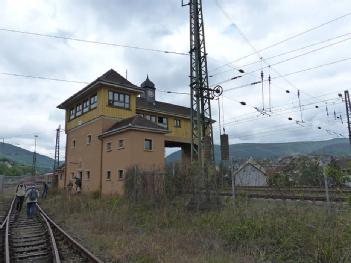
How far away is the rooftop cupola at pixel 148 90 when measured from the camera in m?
43.8

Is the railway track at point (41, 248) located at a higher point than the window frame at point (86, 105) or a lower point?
lower

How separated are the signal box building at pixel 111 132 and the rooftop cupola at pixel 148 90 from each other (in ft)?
8.60

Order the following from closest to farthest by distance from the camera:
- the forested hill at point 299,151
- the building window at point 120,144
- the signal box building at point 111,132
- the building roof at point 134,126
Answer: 1. the forested hill at point 299,151
2. the building roof at point 134,126
3. the signal box building at point 111,132
4. the building window at point 120,144

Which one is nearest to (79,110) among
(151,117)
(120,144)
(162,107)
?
(151,117)

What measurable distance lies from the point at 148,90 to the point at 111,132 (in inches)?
613

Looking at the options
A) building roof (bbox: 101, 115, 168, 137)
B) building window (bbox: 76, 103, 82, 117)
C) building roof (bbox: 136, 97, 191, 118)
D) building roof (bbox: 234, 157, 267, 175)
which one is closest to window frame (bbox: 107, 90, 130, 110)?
building roof (bbox: 101, 115, 168, 137)

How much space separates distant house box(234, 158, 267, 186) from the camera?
12.1 metres

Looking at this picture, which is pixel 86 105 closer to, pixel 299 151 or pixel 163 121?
pixel 163 121

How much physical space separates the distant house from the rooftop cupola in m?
30.8

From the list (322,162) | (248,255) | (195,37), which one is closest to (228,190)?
(322,162)

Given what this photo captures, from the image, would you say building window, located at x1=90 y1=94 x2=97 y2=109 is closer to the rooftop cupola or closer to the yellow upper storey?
the yellow upper storey

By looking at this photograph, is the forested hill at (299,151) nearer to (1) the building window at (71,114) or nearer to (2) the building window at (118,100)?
(2) the building window at (118,100)

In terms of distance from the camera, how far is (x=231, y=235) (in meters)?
10.1

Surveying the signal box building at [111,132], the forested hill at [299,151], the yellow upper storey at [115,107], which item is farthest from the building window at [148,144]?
the yellow upper storey at [115,107]
